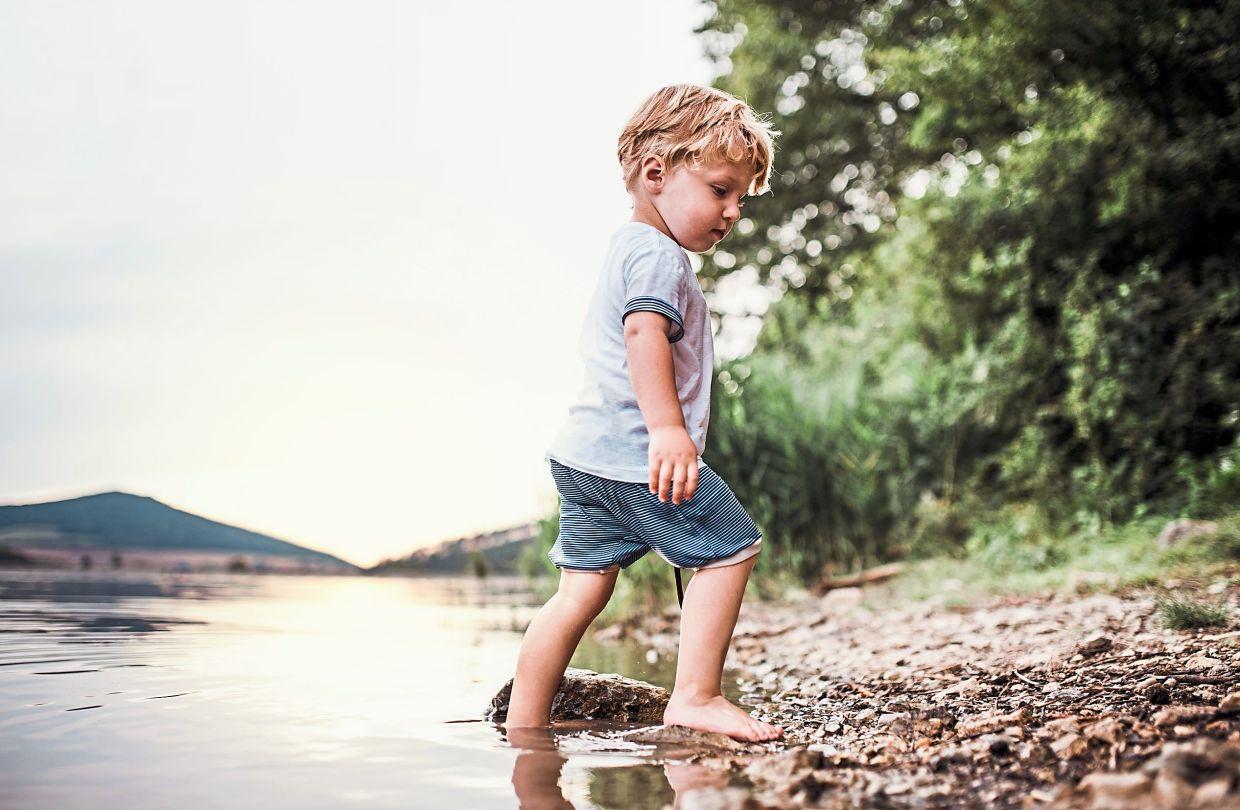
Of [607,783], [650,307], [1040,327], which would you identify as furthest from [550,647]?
[1040,327]

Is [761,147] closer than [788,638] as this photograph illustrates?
Yes

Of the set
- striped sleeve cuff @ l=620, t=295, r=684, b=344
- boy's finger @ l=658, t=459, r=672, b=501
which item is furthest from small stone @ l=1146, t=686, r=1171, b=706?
striped sleeve cuff @ l=620, t=295, r=684, b=344

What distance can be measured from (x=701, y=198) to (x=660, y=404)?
60 cm

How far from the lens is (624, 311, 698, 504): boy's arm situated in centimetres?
248

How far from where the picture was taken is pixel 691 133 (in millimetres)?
2760

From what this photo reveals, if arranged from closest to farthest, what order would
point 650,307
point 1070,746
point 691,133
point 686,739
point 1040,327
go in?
1. point 1070,746
2. point 686,739
3. point 650,307
4. point 691,133
5. point 1040,327

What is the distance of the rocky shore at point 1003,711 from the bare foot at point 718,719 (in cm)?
8

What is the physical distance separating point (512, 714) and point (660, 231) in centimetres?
129

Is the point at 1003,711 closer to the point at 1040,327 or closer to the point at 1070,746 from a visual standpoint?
the point at 1070,746

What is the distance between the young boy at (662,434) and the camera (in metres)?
2.56

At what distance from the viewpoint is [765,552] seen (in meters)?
7.73

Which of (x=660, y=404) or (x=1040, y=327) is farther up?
(x=1040, y=327)

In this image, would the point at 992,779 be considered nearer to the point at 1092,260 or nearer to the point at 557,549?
the point at 557,549

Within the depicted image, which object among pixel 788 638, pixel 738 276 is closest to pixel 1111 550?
pixel 788 638
